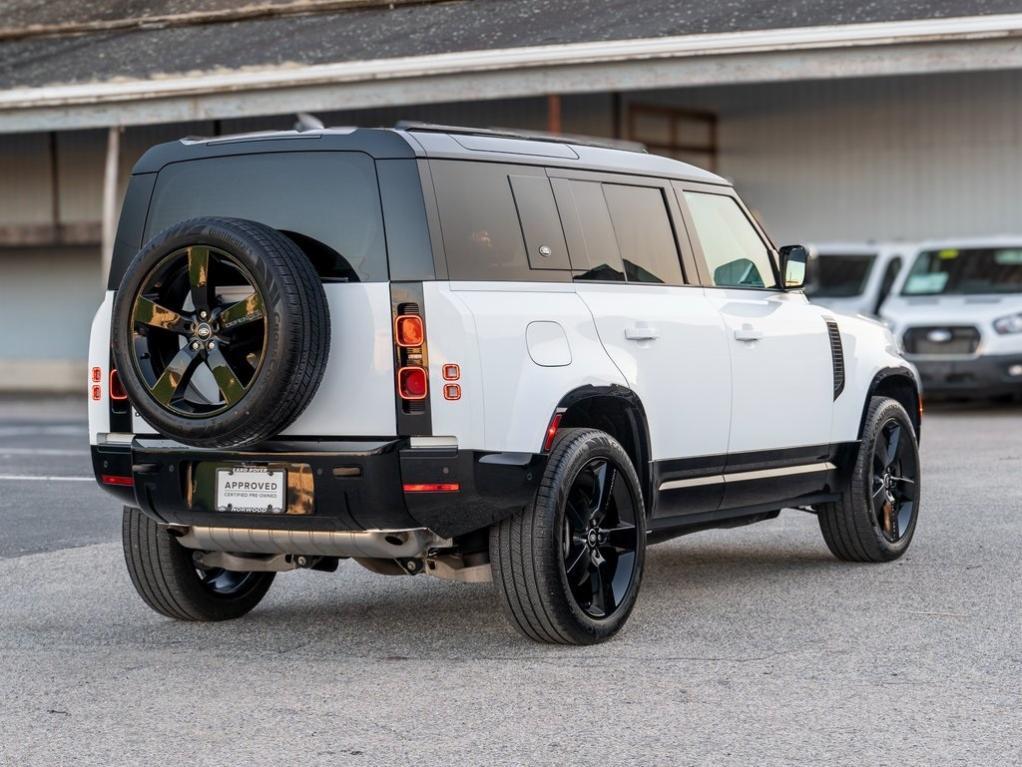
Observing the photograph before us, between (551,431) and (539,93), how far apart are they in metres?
15.0

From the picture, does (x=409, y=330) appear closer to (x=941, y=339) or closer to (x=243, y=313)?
(x=243, y=313)

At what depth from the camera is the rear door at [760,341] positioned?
25.8 feet

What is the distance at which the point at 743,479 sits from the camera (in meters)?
7.87

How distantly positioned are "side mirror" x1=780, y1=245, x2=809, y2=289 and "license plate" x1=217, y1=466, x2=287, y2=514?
302cm

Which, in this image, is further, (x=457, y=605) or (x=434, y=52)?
(x=434, y=52)

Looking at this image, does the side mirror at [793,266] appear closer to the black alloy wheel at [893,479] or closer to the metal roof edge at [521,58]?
the black alloy wheel at [893,479]

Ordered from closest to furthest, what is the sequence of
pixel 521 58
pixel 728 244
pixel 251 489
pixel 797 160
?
1. pixel 251 489
2. pixel 728 244
3. pixel 521 58
4. pixel 797 160

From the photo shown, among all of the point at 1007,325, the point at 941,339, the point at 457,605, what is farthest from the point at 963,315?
the point at 457,605

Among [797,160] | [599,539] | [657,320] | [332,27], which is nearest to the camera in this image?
[599,539]

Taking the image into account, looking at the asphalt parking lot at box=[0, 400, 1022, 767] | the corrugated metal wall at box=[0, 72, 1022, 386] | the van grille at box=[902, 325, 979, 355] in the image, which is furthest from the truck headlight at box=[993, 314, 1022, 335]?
the asphalt parking lot at box=[0, 400, 1022, 767]

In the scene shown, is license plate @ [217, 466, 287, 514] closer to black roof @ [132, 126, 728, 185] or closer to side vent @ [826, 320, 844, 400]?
black roof @ [132, 126, 728, 185]

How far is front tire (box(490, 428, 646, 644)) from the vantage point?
652 cm

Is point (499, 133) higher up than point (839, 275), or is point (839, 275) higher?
point (499, 133)

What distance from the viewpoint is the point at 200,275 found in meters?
6.33
